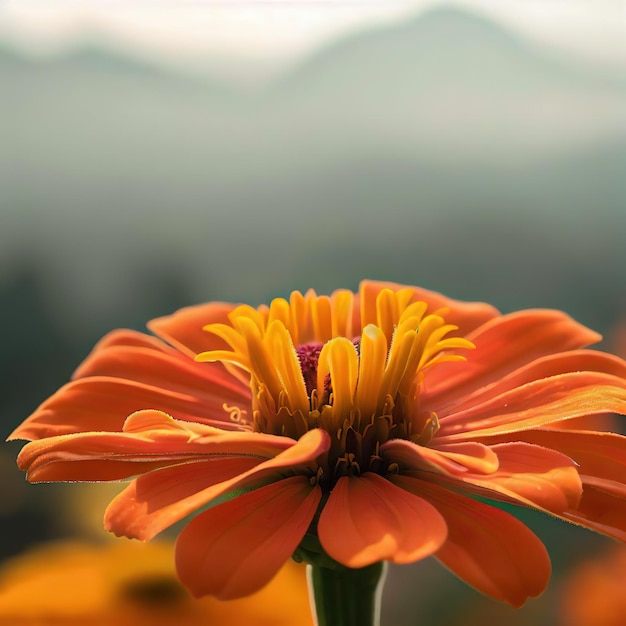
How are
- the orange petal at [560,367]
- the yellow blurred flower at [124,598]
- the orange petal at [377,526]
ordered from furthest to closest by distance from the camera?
1. the yellow blurred flower at [124,598]
2. the orange petal at [560,367]
3. the orange petal at [377,526]

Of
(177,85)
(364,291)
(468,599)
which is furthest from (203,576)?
(177,85)

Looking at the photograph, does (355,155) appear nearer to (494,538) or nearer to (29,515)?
(29,515)

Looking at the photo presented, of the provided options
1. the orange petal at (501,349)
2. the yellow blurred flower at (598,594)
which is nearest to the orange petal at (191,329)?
the orange petal at (501,349)

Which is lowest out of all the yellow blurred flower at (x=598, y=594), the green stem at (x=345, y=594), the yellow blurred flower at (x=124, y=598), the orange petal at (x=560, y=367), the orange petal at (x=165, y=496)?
the yellow blurred flower at (x=598, y=594)

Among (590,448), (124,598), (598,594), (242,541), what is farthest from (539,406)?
(598,594)

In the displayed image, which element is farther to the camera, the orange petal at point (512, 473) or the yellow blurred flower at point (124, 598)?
the yellow blurred flower at point (124, 598)

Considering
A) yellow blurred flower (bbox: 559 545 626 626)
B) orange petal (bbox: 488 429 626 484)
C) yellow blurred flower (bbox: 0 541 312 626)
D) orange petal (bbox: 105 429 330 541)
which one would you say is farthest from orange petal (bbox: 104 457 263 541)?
yellow blurred flower (bbox: 559 545 626 626)

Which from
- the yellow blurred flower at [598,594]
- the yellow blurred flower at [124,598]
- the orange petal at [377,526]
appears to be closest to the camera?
the orange petal at [377,526]

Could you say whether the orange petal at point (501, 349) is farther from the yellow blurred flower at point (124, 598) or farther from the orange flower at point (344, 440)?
the yellow blurred flower at point (124, 598)
